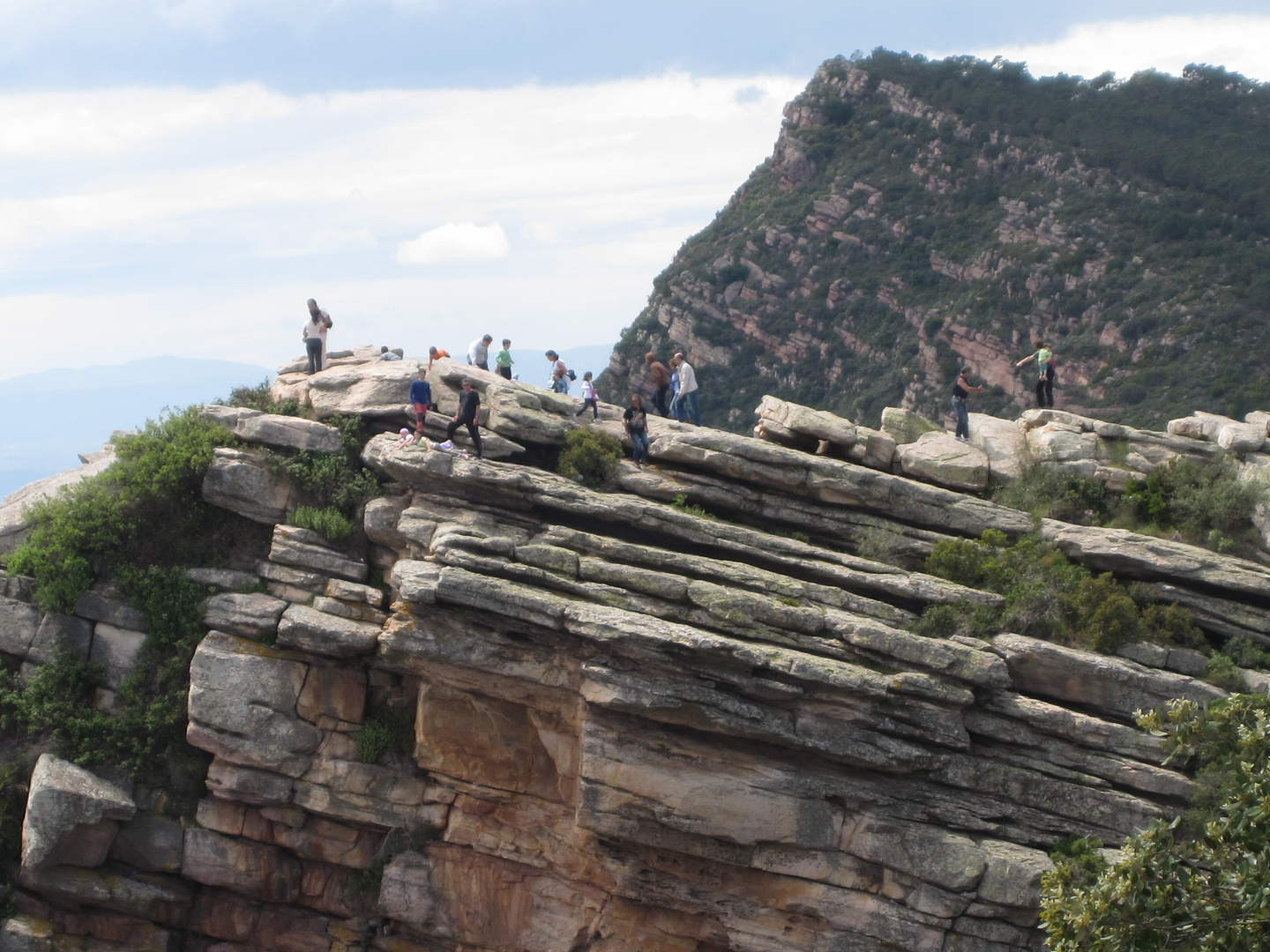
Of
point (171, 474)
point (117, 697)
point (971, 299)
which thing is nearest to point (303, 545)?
point (171, 474)

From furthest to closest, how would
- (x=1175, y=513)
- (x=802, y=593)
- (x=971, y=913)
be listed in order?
(x=1175, y=513)
(x=802, y=593)
(x=971, y=913)

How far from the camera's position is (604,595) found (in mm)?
20000

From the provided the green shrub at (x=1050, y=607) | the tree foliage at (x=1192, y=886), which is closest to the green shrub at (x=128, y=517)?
the green shrub at (x=1050, y=607)

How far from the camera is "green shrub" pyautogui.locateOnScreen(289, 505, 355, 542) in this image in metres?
23.4

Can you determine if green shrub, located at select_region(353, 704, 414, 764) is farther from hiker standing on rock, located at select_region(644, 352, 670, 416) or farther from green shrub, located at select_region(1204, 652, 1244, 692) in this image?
green shrub, located at select_region(1204, 652, 1244, 692)

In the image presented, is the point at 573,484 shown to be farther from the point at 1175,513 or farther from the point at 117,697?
the point at 1175,513

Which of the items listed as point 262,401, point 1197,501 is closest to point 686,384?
point 262,401

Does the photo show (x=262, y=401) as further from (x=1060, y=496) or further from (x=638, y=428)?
(x=1060, y=496)

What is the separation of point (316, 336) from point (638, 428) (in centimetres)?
1024

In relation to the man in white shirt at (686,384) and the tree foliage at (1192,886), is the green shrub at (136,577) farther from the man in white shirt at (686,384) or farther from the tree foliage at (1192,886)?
the tree foliage at (1192,886)

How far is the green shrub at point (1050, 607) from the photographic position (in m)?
21.0

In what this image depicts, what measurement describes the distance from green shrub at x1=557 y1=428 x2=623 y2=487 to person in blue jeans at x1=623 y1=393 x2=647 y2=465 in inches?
18.7

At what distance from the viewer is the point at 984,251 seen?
69625 millimetres

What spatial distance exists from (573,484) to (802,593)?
5716mm
